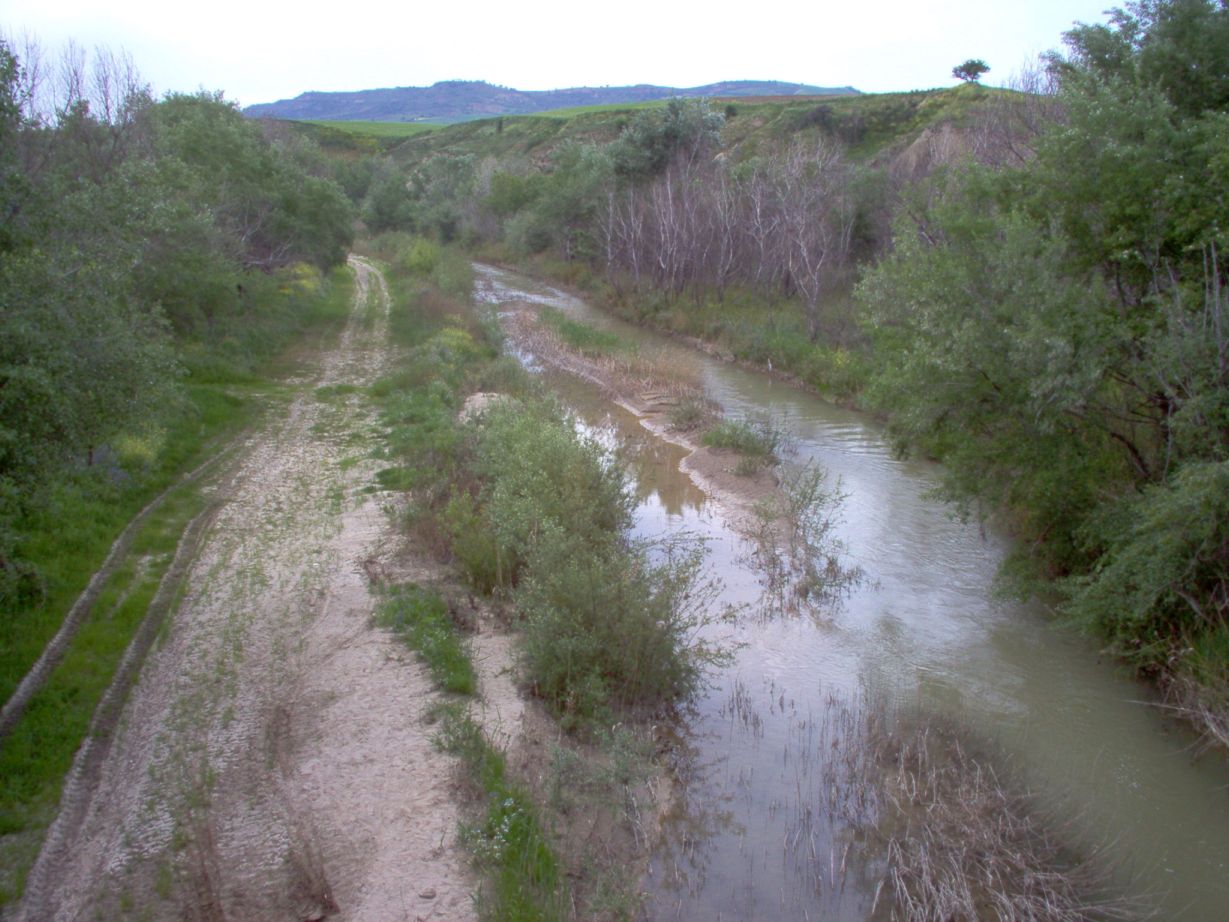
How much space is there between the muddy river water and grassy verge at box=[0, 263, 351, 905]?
194 inches

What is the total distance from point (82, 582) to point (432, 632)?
4.28m

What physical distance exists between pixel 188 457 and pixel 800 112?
59.5 metres

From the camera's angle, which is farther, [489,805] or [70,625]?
[70,625]

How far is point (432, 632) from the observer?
10.7m

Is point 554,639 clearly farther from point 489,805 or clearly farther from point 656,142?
point 656,142

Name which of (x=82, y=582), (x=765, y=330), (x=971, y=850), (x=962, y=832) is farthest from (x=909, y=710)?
(x=765, y=330)

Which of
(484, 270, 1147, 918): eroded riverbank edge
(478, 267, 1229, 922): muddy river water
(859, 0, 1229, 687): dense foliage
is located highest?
(859, 0, 1229, 687): dense foliage

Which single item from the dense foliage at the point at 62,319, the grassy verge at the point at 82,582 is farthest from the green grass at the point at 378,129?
the dense foliage at the point at 62,319

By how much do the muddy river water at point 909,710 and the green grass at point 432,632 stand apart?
2.50 meters

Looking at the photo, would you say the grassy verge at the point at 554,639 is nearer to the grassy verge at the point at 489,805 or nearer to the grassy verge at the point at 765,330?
the grassy verge at the point at 489,805

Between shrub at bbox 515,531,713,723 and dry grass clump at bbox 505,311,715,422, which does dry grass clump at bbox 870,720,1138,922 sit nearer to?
shrub at bbox 515,531,713,723

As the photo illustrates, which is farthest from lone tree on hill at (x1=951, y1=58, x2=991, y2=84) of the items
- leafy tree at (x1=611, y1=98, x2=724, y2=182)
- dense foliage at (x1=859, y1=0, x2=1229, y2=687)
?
dense foliage at (x1=859, y1=0, x2=1229, y2=687)

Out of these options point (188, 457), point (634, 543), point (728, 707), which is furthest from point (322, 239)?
point (728, 707)

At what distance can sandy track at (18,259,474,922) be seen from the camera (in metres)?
6.64
